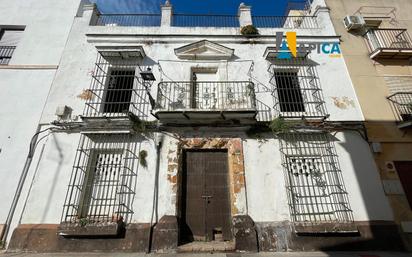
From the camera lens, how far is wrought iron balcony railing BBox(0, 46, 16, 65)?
8.47 meters

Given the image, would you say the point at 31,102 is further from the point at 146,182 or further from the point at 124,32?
the point at 146,182

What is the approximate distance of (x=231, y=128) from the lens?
7.30 meters

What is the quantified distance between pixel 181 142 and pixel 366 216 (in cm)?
576

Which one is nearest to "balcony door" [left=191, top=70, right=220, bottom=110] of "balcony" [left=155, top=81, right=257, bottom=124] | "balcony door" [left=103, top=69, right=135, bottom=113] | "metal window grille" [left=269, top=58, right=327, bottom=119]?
"balcony" [left=155, top=81, right=257, bottom=124]

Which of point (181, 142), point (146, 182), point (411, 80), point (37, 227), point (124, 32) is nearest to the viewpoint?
point (37, 227)

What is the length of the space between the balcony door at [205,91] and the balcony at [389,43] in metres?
6.20

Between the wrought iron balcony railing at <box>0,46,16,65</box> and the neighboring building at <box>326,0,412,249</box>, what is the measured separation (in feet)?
41.7

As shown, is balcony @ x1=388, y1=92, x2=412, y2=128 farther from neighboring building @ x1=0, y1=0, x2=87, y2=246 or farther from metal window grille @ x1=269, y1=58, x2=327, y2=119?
neighboring building @ x1=0, y1=0, x2=87, y2=246

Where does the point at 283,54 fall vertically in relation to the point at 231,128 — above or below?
above

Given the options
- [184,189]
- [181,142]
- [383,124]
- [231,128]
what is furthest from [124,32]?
[383,124]

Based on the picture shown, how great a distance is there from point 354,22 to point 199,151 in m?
8.07

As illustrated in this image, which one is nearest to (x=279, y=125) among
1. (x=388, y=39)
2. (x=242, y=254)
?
(x=242, y=254)

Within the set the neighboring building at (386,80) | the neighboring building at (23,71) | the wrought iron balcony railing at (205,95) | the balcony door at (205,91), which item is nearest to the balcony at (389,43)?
the neighboring building at (386,80)

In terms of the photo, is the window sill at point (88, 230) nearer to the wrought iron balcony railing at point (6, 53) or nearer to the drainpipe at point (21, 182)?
the drainpipe at point (21, 182)
